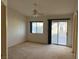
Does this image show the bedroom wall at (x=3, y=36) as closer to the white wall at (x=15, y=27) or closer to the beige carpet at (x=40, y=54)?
the beige carpet at (x=40, y=54)

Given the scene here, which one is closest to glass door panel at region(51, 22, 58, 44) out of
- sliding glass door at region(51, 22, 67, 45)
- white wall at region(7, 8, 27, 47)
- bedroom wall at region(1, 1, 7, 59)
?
sliding glass door at region(51, 22, 67, 45)

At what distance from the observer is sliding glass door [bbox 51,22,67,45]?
859cm

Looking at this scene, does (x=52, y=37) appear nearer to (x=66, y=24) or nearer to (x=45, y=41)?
(x=45, y=41)

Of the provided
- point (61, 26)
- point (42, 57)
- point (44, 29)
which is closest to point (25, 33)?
point (44, 29)

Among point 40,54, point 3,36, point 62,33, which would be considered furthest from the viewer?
point 62,33

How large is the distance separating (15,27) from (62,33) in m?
3.18

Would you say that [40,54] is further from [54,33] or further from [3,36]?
[3,36]

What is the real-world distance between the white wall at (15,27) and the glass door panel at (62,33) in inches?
111

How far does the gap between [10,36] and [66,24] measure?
3646mm

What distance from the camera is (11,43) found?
26.8 feet

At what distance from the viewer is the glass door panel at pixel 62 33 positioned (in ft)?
28.1

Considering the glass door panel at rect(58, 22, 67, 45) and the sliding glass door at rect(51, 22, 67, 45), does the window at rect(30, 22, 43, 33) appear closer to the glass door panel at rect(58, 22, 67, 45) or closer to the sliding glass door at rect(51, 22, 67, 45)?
the sliding glass door at rect(51, 22, 67, 45)

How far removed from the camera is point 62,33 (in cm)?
870

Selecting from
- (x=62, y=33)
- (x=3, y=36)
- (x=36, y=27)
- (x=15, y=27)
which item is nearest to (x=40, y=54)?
(x=62, y=33)
